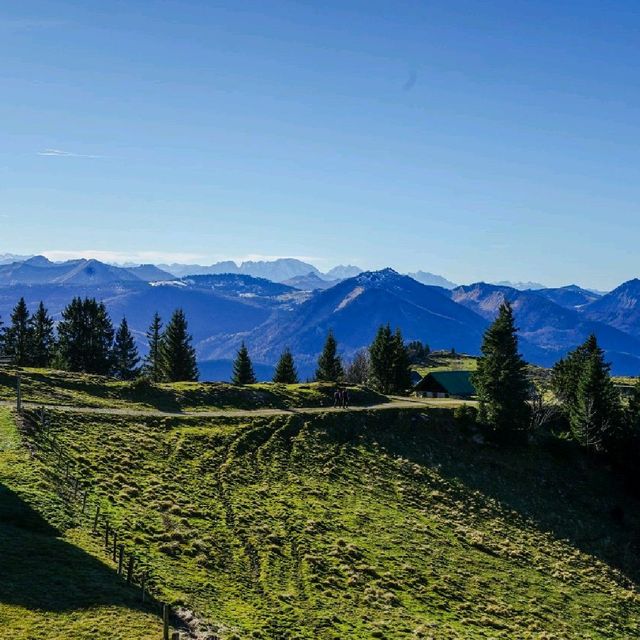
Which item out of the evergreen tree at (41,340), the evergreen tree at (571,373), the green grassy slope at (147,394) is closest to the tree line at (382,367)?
the green grassy slope at (147,394)

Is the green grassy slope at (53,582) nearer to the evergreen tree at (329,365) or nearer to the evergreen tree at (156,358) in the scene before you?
the evergreen tree at (156,358)

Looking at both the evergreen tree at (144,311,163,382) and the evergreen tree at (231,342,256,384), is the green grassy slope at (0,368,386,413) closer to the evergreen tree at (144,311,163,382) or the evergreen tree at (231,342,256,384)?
the evergreen tree at (231,342,256,384)

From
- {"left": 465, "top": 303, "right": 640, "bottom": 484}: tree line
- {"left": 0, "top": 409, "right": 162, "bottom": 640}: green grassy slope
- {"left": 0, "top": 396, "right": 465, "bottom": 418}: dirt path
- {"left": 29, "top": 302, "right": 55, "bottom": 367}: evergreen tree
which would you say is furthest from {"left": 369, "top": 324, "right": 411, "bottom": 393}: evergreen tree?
{"left": 0, "top": 409, "right": 162, "bottom": 640}: green grassy slope

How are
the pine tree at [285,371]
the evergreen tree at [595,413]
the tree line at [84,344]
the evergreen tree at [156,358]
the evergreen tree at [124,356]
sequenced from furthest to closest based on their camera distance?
the evergreen tree at [124,356]
the pine tree at [285,371]
the evergreen tree at [156,358]
the tree line at [84,344]
the evergreen tree at [595,413]

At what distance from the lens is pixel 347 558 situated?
3944 centimetres

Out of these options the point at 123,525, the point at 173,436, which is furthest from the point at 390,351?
the point at 123,525

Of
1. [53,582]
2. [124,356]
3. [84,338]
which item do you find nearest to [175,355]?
[84,338]

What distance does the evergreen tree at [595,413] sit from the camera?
76.4 meters

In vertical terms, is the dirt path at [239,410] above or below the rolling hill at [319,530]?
above

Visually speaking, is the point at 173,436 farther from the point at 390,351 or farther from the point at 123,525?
the point at 390,351

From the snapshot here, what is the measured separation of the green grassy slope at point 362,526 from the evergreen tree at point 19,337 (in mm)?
54382

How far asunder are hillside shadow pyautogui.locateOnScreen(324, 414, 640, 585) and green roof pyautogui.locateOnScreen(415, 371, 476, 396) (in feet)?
91.7

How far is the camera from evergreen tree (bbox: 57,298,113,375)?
326ft

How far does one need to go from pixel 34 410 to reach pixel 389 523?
31614 mm
